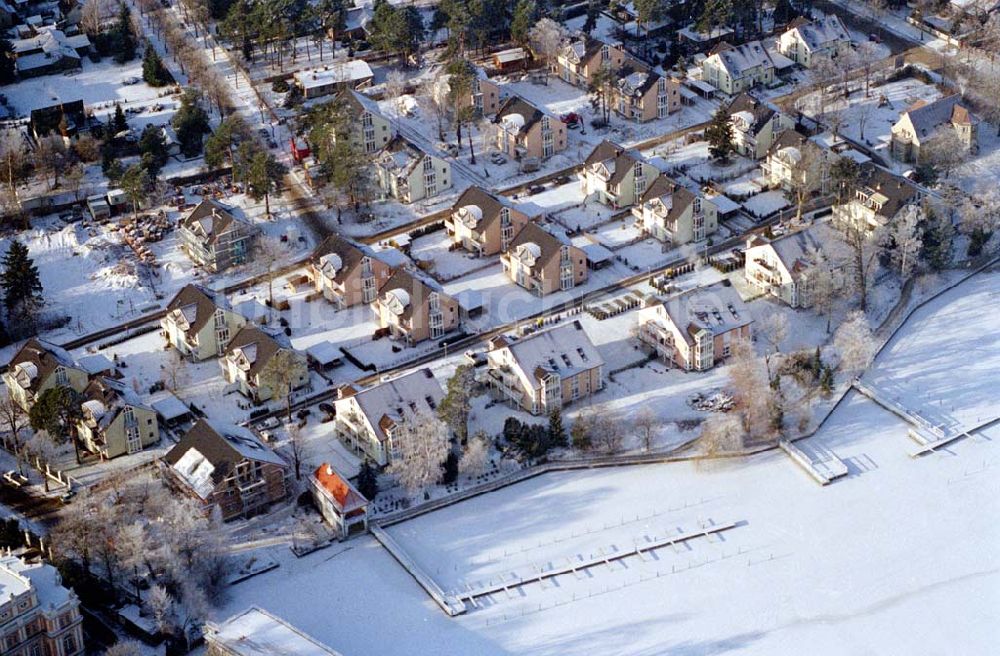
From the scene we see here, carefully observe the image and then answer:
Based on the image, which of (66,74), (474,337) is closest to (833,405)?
(474,337)

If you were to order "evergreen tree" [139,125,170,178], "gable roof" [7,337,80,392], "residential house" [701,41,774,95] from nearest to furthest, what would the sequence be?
"gable roof" [7,337,80,392], "evergreen tree" [139,125,170,178], "residential house" [701,41,774,95]

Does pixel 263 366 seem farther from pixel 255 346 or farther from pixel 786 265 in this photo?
pixel 786 265

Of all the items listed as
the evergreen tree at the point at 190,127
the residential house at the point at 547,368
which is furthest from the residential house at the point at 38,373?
the evergreen tree at the point at 190,127

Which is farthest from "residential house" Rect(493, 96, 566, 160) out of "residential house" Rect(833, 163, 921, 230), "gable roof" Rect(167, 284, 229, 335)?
"gable roof" Rect(167, 284, 229, 335)

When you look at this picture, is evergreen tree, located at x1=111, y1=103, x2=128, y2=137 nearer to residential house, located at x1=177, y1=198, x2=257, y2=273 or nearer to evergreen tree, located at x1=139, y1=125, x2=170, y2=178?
evergreen tree, located at x1=139, y1=125, x2=170, y2=178

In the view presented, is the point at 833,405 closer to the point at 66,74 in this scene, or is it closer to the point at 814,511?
the point at 814,511

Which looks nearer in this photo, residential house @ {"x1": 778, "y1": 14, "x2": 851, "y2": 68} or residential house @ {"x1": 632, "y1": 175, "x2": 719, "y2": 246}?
residential house @ {"x1": 632, "y1": 175, "x2": 719, "y2": 246}

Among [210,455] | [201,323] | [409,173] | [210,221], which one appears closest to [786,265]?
[409,173]
